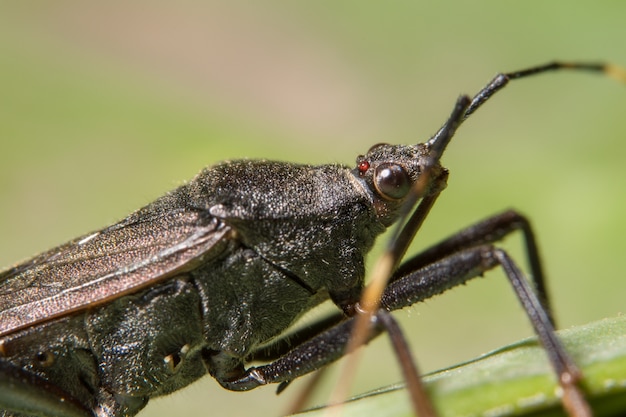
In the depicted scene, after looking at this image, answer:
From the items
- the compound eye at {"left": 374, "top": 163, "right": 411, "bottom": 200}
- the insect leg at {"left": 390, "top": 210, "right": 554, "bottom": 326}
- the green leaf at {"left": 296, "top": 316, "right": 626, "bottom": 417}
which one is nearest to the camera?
the green leaf at {"left": 296, "top": 316, "right": 626, "bottom": 417}

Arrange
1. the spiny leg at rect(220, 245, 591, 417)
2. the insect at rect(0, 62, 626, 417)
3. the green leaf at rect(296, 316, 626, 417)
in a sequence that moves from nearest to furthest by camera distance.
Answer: the green leaf at rect(296, 316, 626, 417)
the spiny leg at rect(220, 245, 591, 417)
the insect at rect(0, 62, 626, 417)

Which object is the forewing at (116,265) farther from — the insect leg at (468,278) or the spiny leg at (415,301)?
the insect leg at (468,278)

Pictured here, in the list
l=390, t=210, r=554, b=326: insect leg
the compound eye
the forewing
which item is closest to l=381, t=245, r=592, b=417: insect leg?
l=390, t=210, r=554, b=326: insect leg

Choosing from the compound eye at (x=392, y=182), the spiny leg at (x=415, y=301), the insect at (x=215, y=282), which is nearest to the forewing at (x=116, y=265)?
the insect at (x=215, y=282)

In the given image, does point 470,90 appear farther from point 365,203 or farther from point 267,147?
point 365,203

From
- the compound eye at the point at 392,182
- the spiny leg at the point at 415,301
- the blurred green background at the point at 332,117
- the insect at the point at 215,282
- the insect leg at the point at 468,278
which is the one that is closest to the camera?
the insect leg at the point at 468,278

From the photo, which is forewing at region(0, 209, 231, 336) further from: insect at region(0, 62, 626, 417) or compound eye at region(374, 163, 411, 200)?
compound eye at region(374, 163, 411, 200)

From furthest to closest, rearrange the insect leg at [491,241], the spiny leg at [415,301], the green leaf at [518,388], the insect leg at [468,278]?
the insect leg at [491,241]
the spiny leg at [415,301]
the insect leg at [468,278]
the green leaf at [518,388]

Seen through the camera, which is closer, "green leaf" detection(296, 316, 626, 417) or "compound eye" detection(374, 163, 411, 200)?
"green leaf" detection(296, 316, 626, 417)
